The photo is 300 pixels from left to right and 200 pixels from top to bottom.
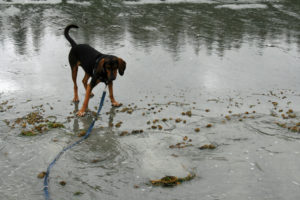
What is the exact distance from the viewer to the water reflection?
1165 centimetres

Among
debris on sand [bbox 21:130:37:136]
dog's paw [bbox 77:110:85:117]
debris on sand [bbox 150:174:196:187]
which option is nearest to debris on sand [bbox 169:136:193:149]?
debris on sand [bbox 150:174:196:187]

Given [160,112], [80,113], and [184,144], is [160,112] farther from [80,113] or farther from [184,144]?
[80,113]

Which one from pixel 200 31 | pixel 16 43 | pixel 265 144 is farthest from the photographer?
pixel 200 31

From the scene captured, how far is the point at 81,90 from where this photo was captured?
767 cm

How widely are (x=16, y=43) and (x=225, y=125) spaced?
29.1 feet

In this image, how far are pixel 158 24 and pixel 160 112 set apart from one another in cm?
873

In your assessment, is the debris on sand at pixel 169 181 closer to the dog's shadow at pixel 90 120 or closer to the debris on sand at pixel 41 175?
the debris on sand at pixel 41 175

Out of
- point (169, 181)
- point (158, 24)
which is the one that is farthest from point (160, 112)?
point (158, 24)

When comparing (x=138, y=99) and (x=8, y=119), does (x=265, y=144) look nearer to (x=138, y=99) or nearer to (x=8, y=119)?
(x=138, y=99)

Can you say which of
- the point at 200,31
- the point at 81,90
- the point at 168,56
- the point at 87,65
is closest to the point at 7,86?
the point at 81,90

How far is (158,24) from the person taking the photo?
14211 mm

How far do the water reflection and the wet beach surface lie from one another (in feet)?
0.31

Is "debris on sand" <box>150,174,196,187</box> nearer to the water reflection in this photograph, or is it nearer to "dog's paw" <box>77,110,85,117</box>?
"dog's paw" <box>77,110,85,117</box>

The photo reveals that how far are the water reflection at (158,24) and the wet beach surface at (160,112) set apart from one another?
3.7 inches
